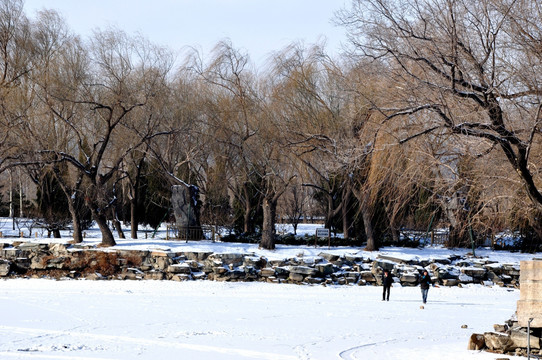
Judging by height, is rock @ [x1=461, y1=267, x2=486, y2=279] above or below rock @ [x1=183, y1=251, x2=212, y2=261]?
below

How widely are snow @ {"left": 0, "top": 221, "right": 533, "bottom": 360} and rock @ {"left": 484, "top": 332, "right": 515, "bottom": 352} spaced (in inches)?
14.9

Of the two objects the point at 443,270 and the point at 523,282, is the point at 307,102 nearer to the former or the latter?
the point at 443,270

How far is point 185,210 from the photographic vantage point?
110 feet

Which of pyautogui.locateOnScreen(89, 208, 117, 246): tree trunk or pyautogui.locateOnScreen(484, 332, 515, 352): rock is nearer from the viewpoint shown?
pyautogui.locateOnScreen(484, 332, 515, 352): rock

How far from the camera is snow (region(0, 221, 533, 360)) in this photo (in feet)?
45.0

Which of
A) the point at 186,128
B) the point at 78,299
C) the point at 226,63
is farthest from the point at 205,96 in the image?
the point at 78,299

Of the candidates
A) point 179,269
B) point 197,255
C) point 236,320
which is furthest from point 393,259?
point 236,320

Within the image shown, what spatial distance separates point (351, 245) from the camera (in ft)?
108

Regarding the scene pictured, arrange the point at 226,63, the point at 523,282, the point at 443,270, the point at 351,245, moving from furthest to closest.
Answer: the point at 226,63
the point at 351,245
the point at 443,270
the point at 523,282

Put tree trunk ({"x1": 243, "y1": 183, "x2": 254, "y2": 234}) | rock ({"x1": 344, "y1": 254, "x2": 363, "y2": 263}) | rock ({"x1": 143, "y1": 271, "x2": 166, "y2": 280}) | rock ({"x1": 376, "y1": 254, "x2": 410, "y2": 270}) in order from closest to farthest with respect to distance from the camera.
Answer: rock ({"x1": 143, "y1": 271, "x2": 166, "y2": 280}) < rock ({"x1": 376, "y1": 254, "x2": 410, "y2": 270}) < rock ({"x1": 344, "y1": 254, "x2": 363, "y2": 263}) < tree trunk ({"x1": 243, "y1": 183, "x2": 254, "y2": 234})

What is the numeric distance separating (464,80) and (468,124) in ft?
3.31

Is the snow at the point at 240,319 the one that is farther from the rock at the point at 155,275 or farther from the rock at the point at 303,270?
the rock at the point at 155,275

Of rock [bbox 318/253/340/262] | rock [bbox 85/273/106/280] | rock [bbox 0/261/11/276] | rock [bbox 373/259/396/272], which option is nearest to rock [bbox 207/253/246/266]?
rock [bbox 318/253/340/262]

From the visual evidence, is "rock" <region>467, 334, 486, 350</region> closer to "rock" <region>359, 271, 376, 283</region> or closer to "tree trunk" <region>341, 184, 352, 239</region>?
"rock" <region>359, 271, 376, 283</region>
